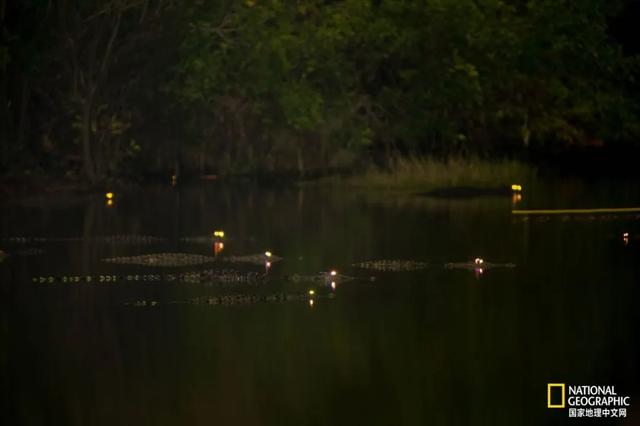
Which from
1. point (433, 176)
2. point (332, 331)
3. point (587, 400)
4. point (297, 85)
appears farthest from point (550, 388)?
point (297, 85)

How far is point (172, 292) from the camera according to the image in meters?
21.5

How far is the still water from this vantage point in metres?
13.3

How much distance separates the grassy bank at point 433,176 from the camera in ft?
157

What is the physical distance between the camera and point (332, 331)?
1756cm

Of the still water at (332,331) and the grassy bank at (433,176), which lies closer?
the still water at (332,331)

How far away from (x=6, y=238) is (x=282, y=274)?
8.33 m

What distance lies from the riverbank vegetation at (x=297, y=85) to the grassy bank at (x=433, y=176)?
15 cm

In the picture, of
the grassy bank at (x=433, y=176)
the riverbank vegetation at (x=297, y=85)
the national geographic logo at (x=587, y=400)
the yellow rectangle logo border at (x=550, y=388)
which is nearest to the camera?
the national geographic logo at (x=587, y=400)

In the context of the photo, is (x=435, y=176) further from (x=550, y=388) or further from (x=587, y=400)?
(x=587, y=400)

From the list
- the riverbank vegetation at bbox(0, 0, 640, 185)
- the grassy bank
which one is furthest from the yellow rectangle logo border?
the riverbank vegetation at bbox(0, 0, 640, 185)

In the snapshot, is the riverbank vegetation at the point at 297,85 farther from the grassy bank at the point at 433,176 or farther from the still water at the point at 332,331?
the still water at the point at 332,331

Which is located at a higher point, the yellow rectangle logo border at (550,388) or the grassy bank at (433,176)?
the grassy bank at (433,176)

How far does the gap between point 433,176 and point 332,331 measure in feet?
103

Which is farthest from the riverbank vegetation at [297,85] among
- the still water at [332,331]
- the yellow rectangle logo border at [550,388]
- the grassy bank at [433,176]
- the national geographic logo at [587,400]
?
the national geographic logo at [587,400]
